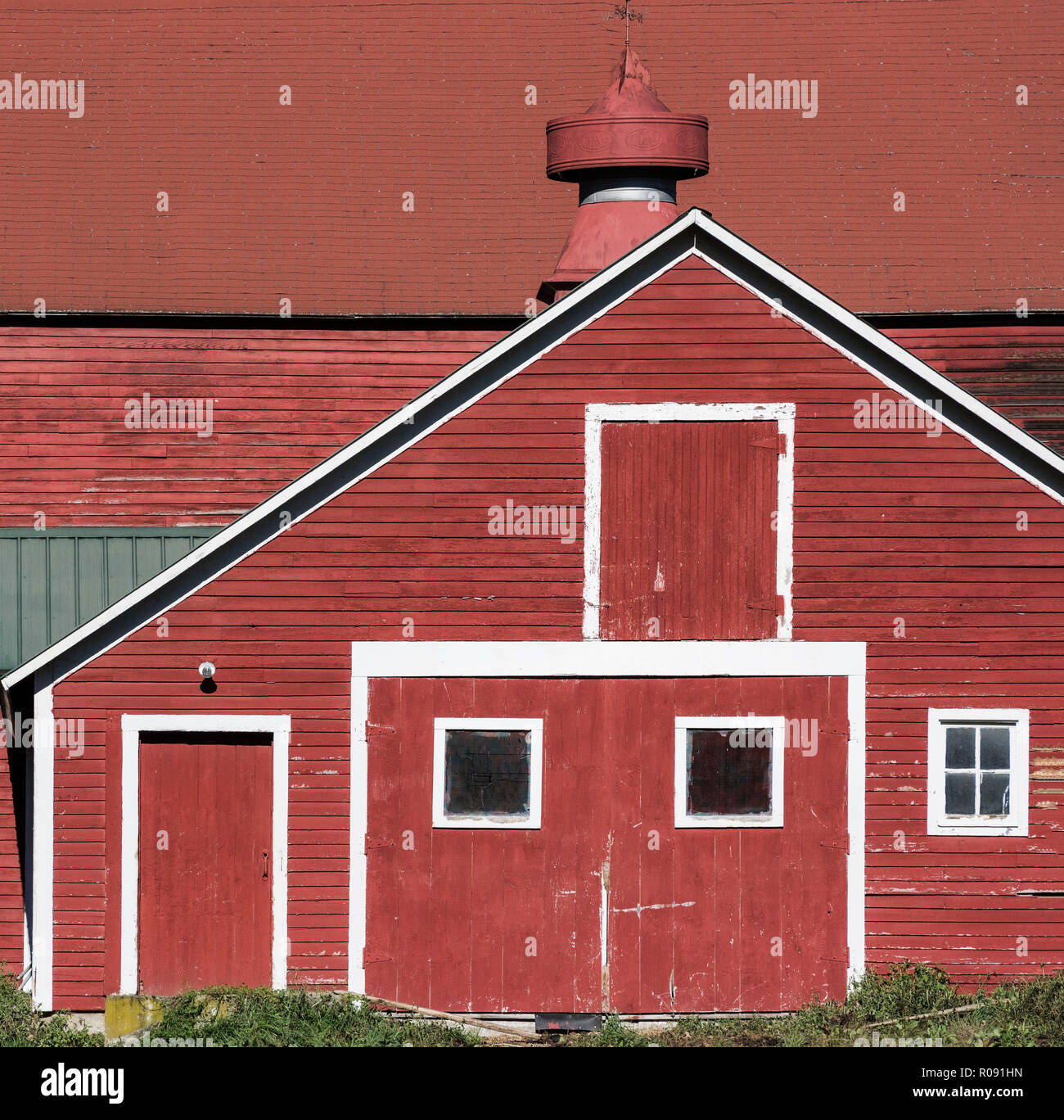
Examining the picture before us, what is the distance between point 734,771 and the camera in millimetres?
11805

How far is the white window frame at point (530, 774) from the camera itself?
1173 centimetres

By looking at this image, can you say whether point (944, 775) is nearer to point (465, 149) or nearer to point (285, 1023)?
point (285, 1023)

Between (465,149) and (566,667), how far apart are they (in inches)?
360

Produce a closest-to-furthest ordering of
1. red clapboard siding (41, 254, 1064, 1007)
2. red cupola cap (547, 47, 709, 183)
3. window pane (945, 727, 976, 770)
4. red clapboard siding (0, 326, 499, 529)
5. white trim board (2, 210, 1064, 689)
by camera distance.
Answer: white trim board (2, 210, 1064, 689) → red clapboard siding (41, 254, 1064, 1007) → window pane (945, 727, 976, 770) → red cupola cap (547, 47, 709, 183) → red clapboard siding (0, 326, 499, 529)

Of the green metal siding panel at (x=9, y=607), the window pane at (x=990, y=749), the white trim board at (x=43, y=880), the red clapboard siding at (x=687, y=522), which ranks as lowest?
the white trim board at (x=43, y=880)

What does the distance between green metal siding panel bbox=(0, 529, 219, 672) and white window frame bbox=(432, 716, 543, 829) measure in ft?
15.4

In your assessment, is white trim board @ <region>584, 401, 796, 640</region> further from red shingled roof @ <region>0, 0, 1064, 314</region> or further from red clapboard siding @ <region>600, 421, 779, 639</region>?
red shingled roof @ <region>0, 0, 1064, 314</region>

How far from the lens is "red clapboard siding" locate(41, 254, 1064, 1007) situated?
11.6m

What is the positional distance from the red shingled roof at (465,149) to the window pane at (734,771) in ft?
23.5

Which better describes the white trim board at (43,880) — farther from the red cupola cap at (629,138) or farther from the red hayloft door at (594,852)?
the red cupola cap at (629,138)

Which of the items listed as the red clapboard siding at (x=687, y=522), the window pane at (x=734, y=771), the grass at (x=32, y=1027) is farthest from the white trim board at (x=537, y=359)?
the window pane at (x=734, y=771)

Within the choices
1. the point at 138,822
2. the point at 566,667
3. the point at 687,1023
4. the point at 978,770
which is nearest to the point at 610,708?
the point at 566,667

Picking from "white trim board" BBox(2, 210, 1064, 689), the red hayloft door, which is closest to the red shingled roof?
"white trim board" BBox(2, 210, 1064, 689)

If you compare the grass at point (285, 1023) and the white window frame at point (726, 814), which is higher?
the white window frame at point (726, 814)
